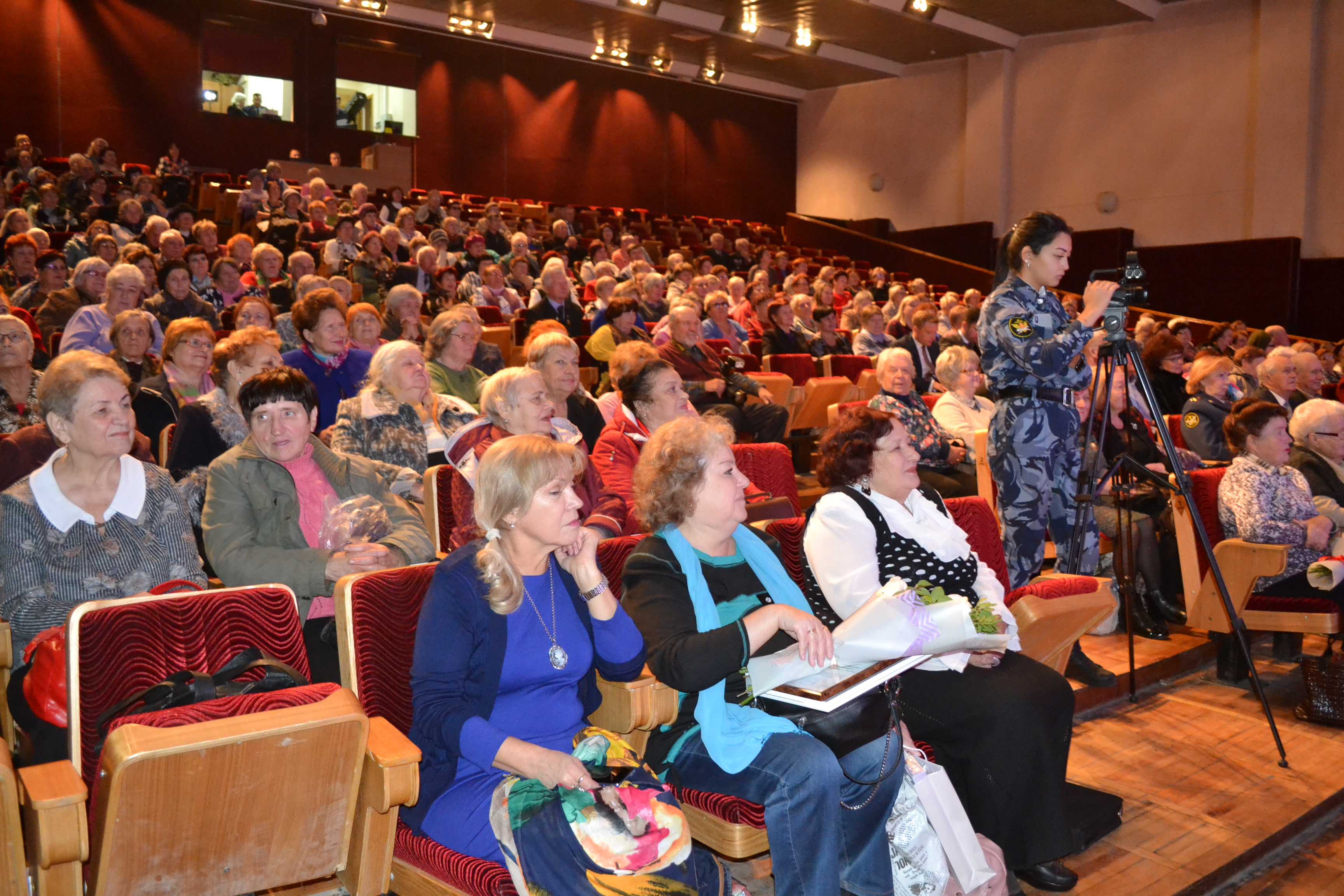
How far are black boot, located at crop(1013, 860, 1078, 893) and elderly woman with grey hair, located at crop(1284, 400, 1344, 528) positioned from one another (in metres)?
2.13

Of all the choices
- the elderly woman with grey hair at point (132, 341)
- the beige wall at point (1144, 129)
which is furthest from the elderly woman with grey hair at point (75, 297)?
the beige wall at point (1144, 129)

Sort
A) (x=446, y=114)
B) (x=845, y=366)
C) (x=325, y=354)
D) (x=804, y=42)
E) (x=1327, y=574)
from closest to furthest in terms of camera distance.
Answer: (x=1327, y=574) < (x=325, y=354) < (x=845, y=366) < (x=804, y=42) < (x=446, y=114)

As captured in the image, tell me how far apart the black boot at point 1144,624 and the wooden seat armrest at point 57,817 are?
312 centimetres

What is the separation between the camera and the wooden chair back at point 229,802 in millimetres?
1291

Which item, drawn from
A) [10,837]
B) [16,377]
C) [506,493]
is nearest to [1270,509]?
[506,493]

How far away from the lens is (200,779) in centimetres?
133

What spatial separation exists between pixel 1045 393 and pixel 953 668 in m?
1.02

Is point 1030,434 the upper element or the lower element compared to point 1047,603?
upper

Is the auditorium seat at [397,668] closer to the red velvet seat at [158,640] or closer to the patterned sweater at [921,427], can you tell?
the red velvet seat at [158,640]

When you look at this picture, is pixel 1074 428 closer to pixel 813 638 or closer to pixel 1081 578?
pixel 1081 578

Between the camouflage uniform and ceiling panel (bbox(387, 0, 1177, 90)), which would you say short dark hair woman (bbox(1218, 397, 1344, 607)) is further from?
A: ceiling panel (bbox(387, 0, 1177, 90))

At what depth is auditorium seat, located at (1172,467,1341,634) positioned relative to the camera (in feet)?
10.2

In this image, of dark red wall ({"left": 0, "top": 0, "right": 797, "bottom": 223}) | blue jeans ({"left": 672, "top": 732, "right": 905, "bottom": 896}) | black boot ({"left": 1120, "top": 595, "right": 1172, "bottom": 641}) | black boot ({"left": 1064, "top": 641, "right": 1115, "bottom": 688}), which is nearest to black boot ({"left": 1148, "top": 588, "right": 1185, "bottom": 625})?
black boot ({"left": 1120, "top": 595, "right": 1172, "bottom": 641})

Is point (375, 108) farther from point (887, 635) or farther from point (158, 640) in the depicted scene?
point (887, 635)
